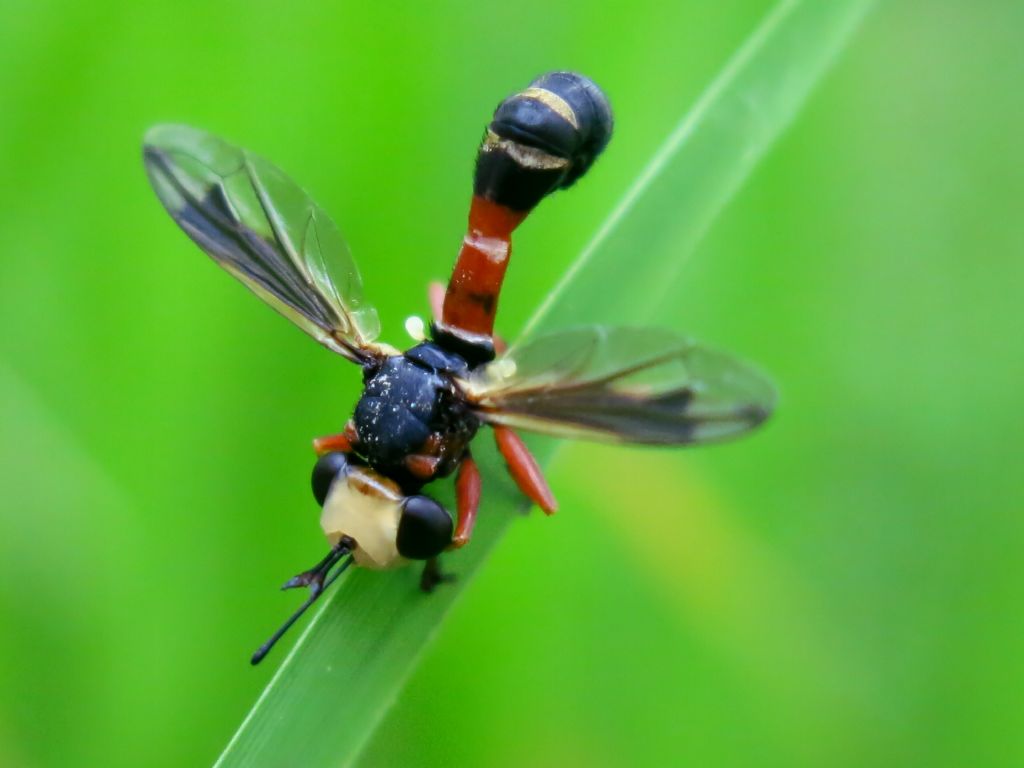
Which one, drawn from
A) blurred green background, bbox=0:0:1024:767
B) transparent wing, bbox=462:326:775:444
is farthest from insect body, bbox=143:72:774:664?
blurred green background, bbox=0:0:1024:767

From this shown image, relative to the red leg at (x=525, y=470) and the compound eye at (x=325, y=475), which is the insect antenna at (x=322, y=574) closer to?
the compound eye at (x=325, y=475)

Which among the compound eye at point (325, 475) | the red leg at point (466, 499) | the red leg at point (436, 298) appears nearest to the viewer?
the red leg at point (466, 499)

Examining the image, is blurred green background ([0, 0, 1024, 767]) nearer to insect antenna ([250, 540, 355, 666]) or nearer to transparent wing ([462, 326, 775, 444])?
insect antenna ([250, 540, 355, 666])

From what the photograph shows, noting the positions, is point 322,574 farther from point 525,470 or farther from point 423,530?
point 525,470

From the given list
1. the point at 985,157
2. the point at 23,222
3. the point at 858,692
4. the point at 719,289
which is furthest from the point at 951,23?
the point at 23,222

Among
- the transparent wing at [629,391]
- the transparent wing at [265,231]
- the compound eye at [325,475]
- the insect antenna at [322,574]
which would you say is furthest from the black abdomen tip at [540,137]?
the insect antenna at [322,574]

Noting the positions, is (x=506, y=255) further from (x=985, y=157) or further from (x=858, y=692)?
(x=985, y=157)
